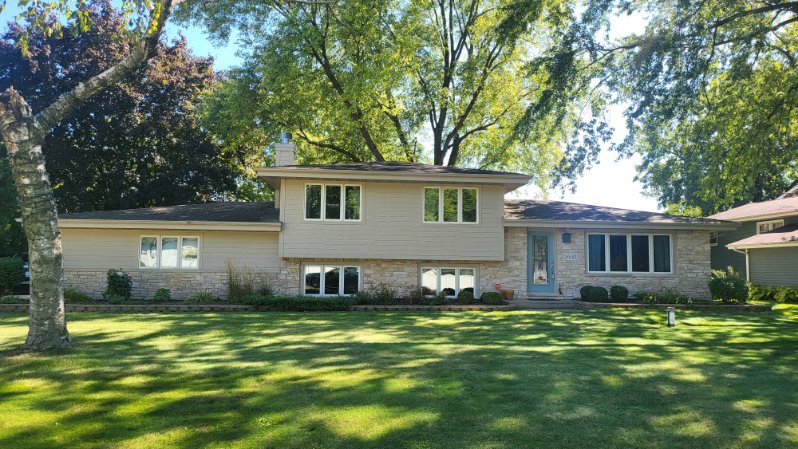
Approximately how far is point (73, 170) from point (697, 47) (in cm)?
2541

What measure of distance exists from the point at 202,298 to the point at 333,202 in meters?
5.11

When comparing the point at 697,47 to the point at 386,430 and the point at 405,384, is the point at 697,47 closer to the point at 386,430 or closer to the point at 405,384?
the point at 405,384

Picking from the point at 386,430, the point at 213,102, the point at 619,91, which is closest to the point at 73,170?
the point at 213,102

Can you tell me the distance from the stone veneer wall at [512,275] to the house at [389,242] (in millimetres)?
34

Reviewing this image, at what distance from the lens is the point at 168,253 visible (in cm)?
1777

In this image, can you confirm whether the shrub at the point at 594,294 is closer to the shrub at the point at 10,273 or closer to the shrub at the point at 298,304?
the shrub at the point at 298,304

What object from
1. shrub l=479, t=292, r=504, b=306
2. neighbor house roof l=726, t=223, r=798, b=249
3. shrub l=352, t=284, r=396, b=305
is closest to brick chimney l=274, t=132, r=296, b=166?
shrub l=352, t=284, r=396, b=305

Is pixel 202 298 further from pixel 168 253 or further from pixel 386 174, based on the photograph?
pixel 386 174

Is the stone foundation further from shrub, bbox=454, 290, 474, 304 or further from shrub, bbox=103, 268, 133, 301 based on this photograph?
shrub, bbox=454, 290, 474, 304

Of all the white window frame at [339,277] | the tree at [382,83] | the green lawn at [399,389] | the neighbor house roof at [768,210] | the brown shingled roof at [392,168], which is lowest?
the green lawn at [399,389]

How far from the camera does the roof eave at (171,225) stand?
1692 centimetres

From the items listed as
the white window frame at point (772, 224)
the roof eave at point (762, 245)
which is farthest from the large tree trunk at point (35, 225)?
the white window frame at point (772, 224)

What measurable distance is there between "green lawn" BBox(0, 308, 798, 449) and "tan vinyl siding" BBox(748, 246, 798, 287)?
1341 centimetres

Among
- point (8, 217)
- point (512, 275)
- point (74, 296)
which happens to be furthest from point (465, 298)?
point (8, 217)
